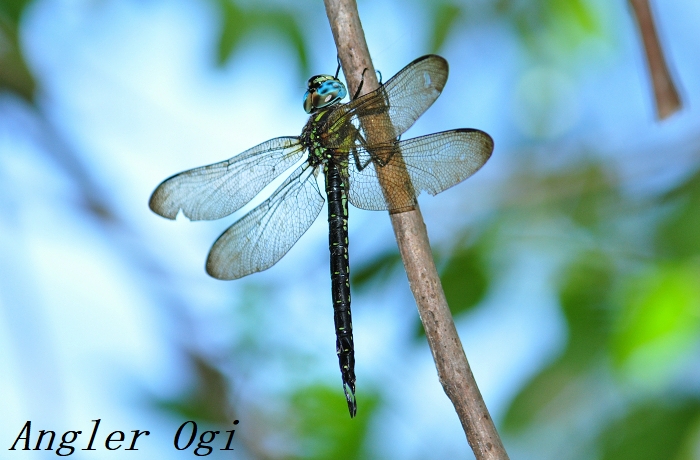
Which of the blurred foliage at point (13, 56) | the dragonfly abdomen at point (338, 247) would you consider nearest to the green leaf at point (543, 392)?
the dragonfly abdomen at point (338, 247)

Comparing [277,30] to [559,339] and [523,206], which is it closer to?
[523,206]

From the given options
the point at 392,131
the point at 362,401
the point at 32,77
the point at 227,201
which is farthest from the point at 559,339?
A: the point at 32,77

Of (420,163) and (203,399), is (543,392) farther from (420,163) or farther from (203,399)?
(203,399)

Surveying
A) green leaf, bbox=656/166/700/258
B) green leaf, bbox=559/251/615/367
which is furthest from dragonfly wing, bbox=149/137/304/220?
green leaf, bbox=656/166/700/258

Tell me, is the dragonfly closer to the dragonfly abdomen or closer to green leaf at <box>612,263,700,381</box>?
the dragonfly abdomen

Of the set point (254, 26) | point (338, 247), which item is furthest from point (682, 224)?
point (254, 26)

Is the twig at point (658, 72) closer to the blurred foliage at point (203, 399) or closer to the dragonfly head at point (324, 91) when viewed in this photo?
the dragonfly head at point (324, 91)

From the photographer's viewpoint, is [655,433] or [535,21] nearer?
[655,433]
